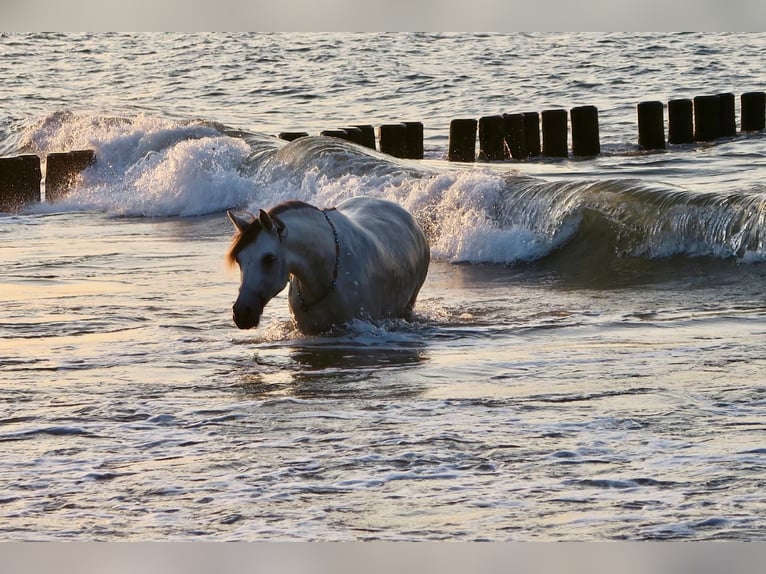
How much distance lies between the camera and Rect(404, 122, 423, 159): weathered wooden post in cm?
2248

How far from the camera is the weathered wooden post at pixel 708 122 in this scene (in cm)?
2519

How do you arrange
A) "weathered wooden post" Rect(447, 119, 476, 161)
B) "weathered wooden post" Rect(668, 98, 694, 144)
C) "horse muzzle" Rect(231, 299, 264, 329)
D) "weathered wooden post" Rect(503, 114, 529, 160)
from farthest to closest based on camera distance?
"weathered wooden post" Rect(668, 98, 694, 144) < "weathered wooden post" Rect(503, 114, 529, 160) < "weathered wooden post" Rect(447, 119, 476, 161) < "horse muzzle" Rect(231, 299, 264, 329)

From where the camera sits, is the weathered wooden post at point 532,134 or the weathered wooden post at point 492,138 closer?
the weathered wooden post at point 492,138

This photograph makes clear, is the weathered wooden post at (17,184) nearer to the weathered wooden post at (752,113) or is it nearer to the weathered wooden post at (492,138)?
the weathered wooden post at (492,138)

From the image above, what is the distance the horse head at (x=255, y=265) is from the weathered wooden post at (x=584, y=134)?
1736 centimetres

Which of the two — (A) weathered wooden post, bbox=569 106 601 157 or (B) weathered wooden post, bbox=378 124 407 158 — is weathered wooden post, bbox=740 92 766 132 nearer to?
(A) weathered wooden post, bbox=569 106 601 157

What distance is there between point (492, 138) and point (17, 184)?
952cm

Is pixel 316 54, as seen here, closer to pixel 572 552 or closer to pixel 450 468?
pixel 450 468

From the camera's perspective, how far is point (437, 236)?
1412cm

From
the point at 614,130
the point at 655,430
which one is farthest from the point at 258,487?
the point at 614,130

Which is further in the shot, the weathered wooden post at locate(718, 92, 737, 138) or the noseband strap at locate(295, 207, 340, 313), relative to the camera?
the weathered wooden post at locate(718, 92, 737, 138)

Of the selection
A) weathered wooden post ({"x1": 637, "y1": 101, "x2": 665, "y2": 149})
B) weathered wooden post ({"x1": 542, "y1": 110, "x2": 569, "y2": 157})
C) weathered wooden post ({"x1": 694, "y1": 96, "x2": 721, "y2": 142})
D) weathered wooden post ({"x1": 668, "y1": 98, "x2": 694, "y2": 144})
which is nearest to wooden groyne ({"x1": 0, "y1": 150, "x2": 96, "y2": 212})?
weathered wooden post ({"x1": 542, "y1": 110, "x2": 569, "y2": 157})

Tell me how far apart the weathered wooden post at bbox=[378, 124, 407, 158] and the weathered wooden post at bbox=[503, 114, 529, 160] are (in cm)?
253

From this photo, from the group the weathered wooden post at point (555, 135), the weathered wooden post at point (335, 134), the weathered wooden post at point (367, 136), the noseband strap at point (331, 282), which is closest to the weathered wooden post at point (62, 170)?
the weathered wooden post at point (335, 134)
